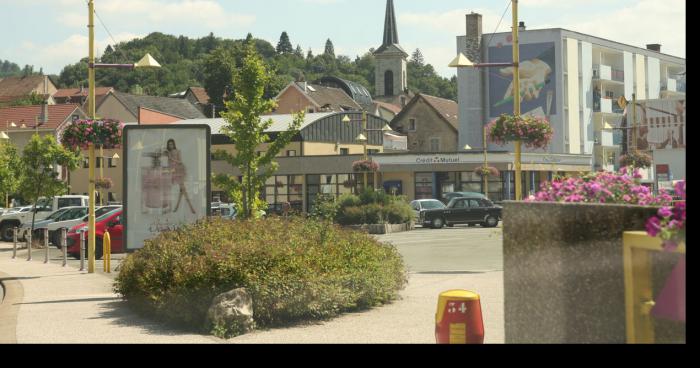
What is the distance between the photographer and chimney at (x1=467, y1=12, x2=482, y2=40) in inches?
2842

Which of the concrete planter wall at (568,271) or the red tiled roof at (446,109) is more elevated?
the red tiled roof at (446,109)

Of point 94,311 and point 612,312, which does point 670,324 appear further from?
point 94,311

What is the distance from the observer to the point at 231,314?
10.6m

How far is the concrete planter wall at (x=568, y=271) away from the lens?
18.5ft

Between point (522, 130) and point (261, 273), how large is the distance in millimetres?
8645

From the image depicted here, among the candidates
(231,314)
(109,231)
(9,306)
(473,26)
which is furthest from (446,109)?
(231,314)

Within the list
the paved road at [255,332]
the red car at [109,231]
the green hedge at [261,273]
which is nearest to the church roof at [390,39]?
the red car at [109,231]

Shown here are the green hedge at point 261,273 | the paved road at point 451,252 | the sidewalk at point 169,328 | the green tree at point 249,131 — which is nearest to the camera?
the sidewalk at point 169,328

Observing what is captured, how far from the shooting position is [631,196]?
641cm

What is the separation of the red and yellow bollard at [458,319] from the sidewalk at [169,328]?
7.52 feet

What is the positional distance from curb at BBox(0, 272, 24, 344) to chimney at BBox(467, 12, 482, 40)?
182ft

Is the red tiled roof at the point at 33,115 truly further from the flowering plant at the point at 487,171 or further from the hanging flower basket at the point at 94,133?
the hanging flower basket at the point at 94,133

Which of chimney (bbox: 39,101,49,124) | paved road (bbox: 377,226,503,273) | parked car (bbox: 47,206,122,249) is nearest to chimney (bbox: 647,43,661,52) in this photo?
chimney (bbox: 39,101,49,124)

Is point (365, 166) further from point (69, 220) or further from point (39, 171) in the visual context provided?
point (69, 220)
